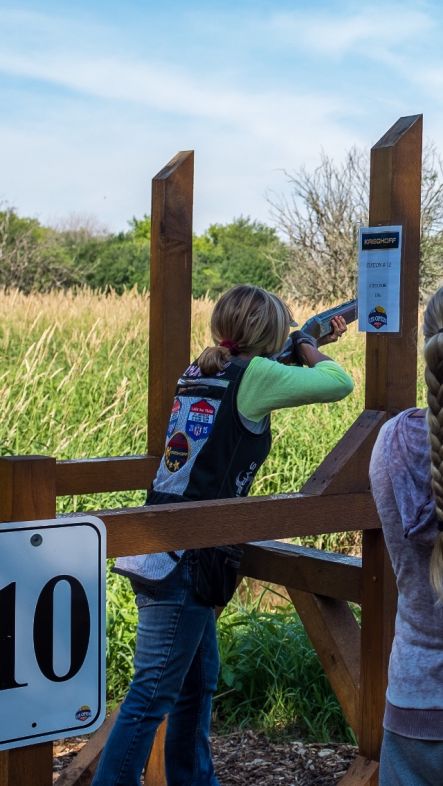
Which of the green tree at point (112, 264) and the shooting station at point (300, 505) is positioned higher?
the green tree at point (112, 264)

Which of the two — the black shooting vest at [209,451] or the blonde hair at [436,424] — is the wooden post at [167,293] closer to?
the black shooting vest at [209,451]

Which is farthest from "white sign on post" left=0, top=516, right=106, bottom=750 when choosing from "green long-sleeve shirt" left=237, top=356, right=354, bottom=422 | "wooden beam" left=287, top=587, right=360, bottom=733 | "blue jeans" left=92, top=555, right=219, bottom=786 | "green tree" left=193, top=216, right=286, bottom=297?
"green tree" left=193, top=216, right=286, bottom=297

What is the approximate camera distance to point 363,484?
97.1 inches

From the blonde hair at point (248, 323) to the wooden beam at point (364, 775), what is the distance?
1.05 m

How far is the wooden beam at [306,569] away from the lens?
2.73 meters

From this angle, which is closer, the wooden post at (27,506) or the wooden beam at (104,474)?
the wooden post at (27,506)

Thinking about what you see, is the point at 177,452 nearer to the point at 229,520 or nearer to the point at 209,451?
the point at 209,451

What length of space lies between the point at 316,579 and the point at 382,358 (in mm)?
646

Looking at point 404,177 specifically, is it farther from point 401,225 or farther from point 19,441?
point 19,441

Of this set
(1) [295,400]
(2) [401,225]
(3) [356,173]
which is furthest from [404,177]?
(3) [356,173]

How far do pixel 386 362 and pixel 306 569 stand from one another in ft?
2.11

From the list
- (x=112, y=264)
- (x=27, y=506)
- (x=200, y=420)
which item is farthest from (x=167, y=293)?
(x=112, y=264)

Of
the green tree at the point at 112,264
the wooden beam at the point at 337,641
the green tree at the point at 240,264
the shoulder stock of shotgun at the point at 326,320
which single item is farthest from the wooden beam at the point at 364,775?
the green tree at the point at 112,264

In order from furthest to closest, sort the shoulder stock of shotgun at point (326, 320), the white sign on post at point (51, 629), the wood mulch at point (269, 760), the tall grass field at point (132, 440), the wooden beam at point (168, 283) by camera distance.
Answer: the tall grass field at point (132, 440), the wood mulch at point (269, 760), the wooden beam at point (168, 283), the shoulder stock of shotgun at point (326, 320), the white sign on post at point (51, 629)
